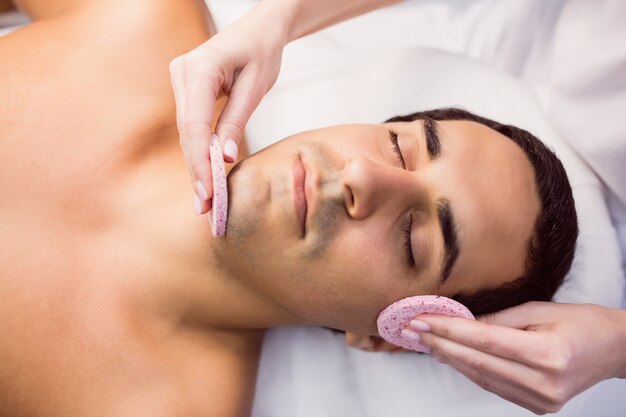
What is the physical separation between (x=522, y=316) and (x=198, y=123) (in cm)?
95

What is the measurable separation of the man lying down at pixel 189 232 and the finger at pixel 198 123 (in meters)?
0.09

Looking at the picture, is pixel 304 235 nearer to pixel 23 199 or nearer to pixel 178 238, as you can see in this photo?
pixel 178 238

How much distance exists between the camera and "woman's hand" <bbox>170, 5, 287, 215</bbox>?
1.41 metres

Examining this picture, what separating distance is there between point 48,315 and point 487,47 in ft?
6.18

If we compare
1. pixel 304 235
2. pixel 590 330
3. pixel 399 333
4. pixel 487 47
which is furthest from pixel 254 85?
pixel 487 47

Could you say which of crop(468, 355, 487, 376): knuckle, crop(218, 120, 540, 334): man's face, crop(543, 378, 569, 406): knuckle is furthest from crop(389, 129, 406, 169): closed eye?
crop(543, 378, 569, 406): knuckle

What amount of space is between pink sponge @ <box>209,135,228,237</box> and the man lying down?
33mm

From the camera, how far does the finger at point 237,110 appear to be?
1.45 metres

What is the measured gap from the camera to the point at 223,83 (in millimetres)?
1563

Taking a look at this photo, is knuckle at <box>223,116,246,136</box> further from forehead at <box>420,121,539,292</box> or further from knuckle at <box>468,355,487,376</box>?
knuckle at <box>468,355,487,376</box>

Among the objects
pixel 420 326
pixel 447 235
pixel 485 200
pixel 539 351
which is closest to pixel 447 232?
pixel 447 235

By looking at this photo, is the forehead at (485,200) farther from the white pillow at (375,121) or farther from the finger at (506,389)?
the white pillow at (375,121)

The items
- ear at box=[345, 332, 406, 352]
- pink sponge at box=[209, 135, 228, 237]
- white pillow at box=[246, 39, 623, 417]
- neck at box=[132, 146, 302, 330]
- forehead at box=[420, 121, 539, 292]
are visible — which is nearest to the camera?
pink sponge at box=[209, 135, 228, 237]

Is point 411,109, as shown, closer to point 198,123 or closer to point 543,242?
point 543,242
